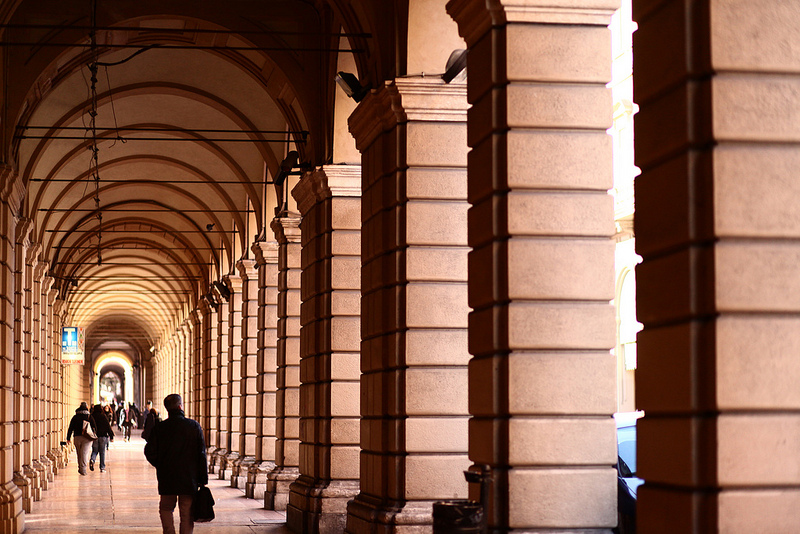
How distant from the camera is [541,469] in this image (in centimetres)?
807

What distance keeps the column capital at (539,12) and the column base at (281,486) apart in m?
12.0

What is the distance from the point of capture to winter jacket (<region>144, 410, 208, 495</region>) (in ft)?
37.3

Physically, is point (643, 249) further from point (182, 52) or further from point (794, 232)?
point (182, 52)

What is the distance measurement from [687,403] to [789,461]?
515mm

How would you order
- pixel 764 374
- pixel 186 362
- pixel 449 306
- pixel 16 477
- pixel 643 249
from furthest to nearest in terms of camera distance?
pixel 186 362 → pixel 16 477 → pixel 449 306 → pixel 643 249 → pixel 764 374

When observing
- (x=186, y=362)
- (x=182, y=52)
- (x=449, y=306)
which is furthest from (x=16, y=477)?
(x=186, y=362)

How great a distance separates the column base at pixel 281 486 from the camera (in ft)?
63.1

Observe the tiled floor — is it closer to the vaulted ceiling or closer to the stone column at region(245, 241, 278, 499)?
the stone column at region(245, 241, 278, 499)

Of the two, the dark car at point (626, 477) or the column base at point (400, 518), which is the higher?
the dark car at point (626, 477)

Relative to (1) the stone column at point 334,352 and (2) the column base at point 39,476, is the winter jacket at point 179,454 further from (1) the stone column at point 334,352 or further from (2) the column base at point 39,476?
(2) the column base at point 39,476

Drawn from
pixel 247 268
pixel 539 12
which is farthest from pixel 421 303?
pixel 247 268

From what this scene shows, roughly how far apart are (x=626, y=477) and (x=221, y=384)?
22.3m

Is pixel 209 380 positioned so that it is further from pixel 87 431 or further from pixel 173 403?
pixel 173 403

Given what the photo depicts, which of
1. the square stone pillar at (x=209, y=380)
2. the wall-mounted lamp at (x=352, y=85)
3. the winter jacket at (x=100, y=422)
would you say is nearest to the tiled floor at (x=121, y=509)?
the winter jacket at (x=100, y=422)
